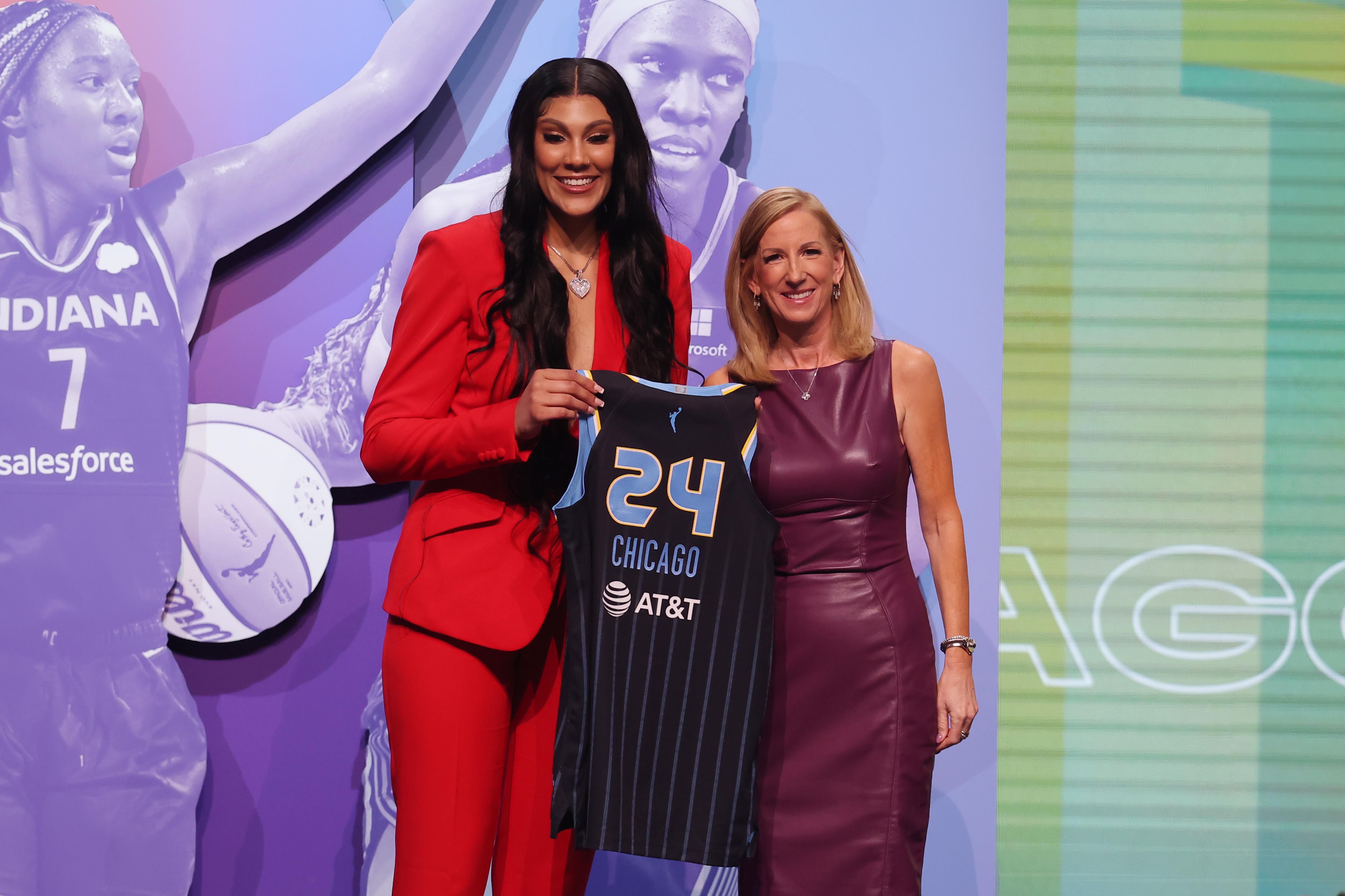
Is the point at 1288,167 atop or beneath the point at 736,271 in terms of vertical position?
atop

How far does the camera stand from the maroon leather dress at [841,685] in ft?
6.22

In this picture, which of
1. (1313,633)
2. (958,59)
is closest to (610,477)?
(958,59)

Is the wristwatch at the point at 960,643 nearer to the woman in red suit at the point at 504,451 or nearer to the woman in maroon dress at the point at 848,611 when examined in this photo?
the woman in maroon dress at the point at 848,611

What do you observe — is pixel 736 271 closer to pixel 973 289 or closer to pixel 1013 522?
pixel 973 289

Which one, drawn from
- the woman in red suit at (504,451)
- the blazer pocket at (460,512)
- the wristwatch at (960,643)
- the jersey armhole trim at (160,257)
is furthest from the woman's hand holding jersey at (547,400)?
the jersey armhole trim at (160,257)

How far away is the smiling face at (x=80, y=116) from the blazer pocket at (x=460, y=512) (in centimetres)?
168

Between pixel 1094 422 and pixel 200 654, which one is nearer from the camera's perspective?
pixel 200 654

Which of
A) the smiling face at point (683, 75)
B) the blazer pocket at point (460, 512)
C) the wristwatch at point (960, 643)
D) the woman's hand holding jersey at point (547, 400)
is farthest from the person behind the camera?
the smiling face at point (683, 75)

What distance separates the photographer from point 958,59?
9.76 ft

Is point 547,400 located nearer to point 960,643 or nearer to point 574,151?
point 574,151

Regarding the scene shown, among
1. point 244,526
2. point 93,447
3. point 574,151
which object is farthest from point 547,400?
point 93,447

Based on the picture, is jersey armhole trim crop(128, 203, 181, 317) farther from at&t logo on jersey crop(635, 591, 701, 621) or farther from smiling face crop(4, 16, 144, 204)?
at&t logo on jersey crop(635, 591, 701, 621)

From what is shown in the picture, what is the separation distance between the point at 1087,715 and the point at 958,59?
226 centimetres

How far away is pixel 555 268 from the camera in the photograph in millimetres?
1942
